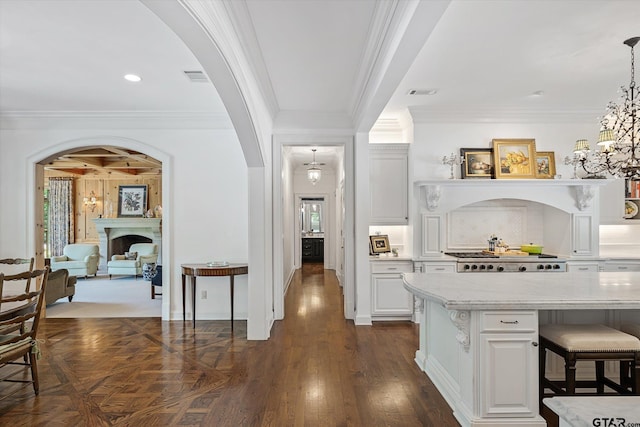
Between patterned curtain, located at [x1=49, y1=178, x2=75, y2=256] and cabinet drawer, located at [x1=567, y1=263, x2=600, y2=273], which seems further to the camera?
patterned curtain, located at [x1=49, y1=178, x2=75, y2=256]

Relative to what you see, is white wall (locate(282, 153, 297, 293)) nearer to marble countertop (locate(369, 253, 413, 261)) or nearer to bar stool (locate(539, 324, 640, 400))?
marble countertop (locate(369, 253, 413, 261))

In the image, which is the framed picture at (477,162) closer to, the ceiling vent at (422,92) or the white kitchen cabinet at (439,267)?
the ceiling vent at (422,92)

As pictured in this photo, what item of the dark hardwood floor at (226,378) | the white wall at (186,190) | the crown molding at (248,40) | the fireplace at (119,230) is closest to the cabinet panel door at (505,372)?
the dark hardwood floor at (226,378)

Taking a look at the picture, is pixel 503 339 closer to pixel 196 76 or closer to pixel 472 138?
pixel 472 138

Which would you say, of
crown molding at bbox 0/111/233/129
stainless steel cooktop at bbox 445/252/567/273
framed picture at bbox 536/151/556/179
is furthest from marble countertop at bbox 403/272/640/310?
crown molding at bbox 0/111/233/129

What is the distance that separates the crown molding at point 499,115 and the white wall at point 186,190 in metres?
2.73

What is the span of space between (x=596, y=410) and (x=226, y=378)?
9.66ft

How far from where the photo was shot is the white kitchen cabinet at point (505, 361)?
2316 millimetres

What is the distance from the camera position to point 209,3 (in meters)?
2.14

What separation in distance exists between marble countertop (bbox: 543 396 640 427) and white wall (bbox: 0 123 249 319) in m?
4.52

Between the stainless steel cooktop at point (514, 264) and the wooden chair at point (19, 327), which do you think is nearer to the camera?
the wooden chair at point (19, 327)

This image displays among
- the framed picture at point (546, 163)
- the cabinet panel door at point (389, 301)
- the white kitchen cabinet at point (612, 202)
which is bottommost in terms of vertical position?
the cabinet panel door at point (389, 301)

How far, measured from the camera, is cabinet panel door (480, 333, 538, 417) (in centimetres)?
232

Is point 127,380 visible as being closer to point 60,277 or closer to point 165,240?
point 165,240
